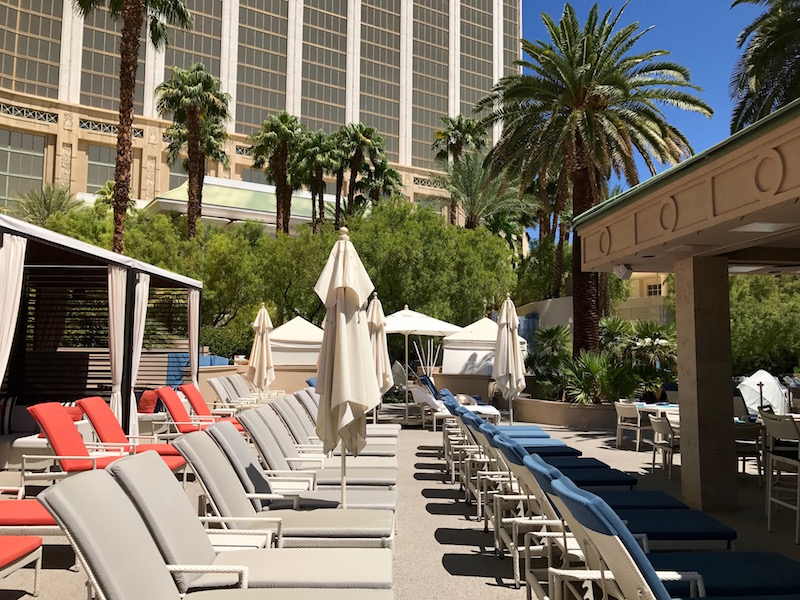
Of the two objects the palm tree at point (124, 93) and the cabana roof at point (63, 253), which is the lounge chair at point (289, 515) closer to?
the cabana roof at point (63, 253)

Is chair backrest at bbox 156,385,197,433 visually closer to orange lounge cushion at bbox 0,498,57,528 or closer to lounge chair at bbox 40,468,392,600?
orange lounge cushion at bbox 0,498,57,528

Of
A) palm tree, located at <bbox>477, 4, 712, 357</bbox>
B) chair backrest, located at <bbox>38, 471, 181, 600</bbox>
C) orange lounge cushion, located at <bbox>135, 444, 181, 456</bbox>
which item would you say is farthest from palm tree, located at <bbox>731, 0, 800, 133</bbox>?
chair backrest, located at <bbox>38, 471, 181, 600</bbox>

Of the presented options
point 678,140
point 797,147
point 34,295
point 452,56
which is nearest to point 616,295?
point 678,140

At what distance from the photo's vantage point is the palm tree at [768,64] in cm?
1638

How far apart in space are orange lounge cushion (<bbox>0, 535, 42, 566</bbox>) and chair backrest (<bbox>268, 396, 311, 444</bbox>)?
14.4ft

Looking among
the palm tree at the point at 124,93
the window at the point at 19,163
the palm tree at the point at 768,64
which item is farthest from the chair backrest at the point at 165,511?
the window at the point at 19,163

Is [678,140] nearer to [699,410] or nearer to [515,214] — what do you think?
[699,410]

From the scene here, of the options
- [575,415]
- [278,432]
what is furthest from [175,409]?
[575,415]

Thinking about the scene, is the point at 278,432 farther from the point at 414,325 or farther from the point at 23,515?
the point at 414,325

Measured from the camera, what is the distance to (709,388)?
8617 mm

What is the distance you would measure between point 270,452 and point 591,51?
53.4ft

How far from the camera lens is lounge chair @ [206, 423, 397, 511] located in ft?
18.4

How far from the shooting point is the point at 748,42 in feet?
63.0

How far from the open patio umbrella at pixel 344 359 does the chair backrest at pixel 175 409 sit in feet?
16.7
